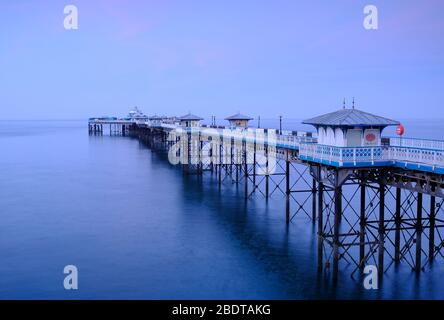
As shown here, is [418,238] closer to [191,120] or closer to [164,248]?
[164,248]

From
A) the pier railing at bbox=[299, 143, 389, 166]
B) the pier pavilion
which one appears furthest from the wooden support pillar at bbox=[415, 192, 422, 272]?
the pier pavilion

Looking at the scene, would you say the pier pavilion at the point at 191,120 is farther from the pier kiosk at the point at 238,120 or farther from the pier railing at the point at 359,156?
the pier railing at the point at 359,156

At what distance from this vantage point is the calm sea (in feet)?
67.0

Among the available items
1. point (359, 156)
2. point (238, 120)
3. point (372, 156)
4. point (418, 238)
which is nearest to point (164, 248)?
point (359, 156)

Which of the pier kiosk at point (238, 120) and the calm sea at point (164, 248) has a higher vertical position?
the pier kiosk at point (238, 120)

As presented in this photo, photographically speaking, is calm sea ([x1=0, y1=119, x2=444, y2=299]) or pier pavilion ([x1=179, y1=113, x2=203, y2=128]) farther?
pier pavilion ([x1=179, y1=113, x2=203, y2=128])

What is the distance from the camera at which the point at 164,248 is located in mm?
26500

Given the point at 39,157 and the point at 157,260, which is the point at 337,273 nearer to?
the point at 157,260

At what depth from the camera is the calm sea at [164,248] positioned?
20422 millimetres

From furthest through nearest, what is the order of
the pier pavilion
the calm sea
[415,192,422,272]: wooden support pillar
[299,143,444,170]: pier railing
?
the pier pavilion → [415,192,422,272]: wooden support pillar → the calm sea → [299,143,444,170]: pier railing

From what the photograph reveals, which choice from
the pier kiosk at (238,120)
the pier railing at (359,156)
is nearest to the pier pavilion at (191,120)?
the pier kiosk at (238,120)

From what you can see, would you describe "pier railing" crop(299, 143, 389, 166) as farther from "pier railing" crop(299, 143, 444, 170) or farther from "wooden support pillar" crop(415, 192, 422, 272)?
"wooden support pillar" crop(415, 192, 422, 272)

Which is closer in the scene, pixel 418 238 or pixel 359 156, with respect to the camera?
pixel 359 156
